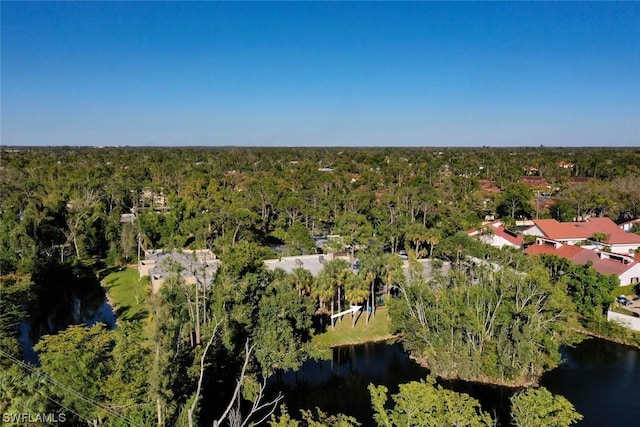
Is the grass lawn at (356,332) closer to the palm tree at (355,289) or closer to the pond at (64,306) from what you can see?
the palm tree at (355,289)

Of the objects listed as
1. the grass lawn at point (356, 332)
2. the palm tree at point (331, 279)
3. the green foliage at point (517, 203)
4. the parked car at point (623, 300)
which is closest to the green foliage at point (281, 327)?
the palm tree at point (331, 279)

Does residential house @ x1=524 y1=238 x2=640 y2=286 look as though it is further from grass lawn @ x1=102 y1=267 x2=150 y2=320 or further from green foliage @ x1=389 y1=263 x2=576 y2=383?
grass lawn @ x1=102 y1=267 x2=150 y2=320

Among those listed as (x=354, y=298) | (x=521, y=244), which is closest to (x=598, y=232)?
(x=521, y=244)

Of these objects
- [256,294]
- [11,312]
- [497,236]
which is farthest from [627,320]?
[11,312]

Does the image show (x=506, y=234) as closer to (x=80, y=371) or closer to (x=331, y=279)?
(x=331, y=279)

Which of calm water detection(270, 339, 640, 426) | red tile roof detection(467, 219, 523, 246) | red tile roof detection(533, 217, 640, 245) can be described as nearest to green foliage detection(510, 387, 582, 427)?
calm water detection(270, 339, 640, 426)

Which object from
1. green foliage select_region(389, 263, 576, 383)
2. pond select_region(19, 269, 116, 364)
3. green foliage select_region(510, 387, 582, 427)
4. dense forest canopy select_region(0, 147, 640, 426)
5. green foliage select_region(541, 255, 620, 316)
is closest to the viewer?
green foliage select_region(510, 387, 582, 427)
